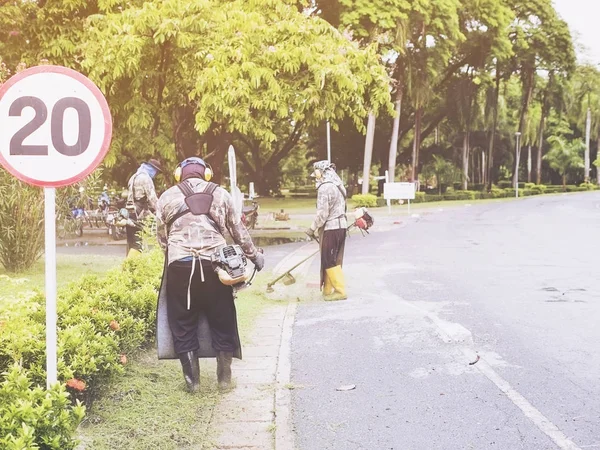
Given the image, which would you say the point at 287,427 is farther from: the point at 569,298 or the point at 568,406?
the point at 569,298

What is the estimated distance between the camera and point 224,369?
5555 mm

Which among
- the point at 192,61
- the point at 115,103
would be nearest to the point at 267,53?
the point at 192,61

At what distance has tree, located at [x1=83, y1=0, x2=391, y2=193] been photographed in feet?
50.7

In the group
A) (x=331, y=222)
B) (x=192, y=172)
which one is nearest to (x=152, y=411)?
(x=192, y=172)

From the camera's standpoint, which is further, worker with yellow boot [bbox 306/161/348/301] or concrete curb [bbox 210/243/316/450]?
worker with yellow boot [bbox 306/161/348/301]

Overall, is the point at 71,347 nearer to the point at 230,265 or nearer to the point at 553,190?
the point at 230,265

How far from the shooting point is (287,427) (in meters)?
4.77

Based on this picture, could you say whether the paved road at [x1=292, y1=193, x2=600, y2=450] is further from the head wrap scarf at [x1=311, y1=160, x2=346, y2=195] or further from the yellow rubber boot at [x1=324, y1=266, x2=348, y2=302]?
the head wrap scarf at [x1=311, y1=160, x2=346, y2=195]

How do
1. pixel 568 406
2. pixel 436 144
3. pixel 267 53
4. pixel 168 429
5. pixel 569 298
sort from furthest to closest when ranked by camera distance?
1. pixel 436 144
2. pixel 267 53
3. pixel 569 298
4. pixel 568 406
5. pixel 168 429

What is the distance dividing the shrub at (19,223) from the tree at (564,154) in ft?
215

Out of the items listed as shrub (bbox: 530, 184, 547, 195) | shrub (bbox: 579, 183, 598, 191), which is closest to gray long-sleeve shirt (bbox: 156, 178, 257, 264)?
shrub (bbox: 530, 184, 547, 195)

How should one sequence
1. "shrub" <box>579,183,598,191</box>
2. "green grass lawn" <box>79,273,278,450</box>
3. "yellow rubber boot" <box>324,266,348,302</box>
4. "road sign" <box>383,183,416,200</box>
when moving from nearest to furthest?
"green grass lawn" <box>79,273,278,450</box> < "yellow rubber boot" <box>324,266,348,302</box> < "road sign" <box>383,183,416,200</box> < "shrub" <box>579,183,598,191</box>

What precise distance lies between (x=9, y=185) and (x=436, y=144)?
50.7 m

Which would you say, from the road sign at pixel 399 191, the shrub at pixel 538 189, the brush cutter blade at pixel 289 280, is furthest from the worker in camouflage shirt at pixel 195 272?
the shrub at pixel 538 189
